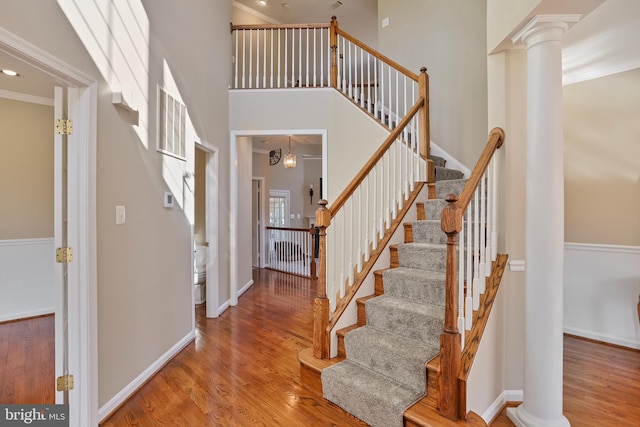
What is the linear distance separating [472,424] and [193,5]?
167 inches

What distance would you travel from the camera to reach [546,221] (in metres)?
1.88

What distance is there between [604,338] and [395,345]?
2.72 m

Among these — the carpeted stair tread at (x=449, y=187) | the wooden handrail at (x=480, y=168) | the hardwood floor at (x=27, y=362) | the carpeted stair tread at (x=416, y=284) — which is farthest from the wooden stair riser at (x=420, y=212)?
the hardwood floor at (x=27, y=362)

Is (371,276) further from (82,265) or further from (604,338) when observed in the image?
(604,338)

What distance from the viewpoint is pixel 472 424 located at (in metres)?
1.71

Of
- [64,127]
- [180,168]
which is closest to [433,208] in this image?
[180,168]

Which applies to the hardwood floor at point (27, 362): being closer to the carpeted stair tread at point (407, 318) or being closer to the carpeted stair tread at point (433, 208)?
the carpeted stair tread at point (407, 318)

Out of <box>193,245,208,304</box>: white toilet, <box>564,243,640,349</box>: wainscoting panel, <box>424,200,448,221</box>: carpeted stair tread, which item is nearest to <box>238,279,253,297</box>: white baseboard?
<box>193,245,208,304</box>: white toilet

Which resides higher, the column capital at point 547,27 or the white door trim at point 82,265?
the column capital at point 547,27

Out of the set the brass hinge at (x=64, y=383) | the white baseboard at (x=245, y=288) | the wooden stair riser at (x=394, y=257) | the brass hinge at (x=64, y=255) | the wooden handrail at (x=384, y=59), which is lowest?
the white baseboard at (x=245, y=288)

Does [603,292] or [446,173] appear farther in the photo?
[446,173]

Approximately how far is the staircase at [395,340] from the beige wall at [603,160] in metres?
1.93

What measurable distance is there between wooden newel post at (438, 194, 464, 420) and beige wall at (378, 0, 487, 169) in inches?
102

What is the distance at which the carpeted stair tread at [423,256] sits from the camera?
8.55 feet
